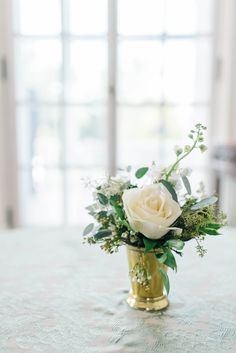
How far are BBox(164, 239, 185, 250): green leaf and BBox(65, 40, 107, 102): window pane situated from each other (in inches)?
77.9

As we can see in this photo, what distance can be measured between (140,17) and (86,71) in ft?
1.54

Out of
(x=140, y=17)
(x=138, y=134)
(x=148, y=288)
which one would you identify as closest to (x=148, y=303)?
(x=148, y=288)

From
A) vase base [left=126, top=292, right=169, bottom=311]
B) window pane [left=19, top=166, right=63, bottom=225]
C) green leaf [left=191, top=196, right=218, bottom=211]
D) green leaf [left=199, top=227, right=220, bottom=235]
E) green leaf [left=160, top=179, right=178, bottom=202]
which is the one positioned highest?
green leaf [left=160, top=179, right=178, bottom=202]

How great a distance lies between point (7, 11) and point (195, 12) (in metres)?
1.16

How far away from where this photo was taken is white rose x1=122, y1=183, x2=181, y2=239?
2.44ft

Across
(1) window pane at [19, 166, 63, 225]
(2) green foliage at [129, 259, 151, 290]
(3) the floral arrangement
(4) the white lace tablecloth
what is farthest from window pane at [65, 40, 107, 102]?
(2) green foliage at [129, 259, 151, 290]

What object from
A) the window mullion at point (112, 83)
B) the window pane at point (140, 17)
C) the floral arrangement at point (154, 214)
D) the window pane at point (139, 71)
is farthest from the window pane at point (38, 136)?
the floral arrangement at point (154, 214)

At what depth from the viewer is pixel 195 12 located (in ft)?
8.36

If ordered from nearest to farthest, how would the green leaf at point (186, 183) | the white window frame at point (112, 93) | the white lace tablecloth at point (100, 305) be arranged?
the white lace tablecloth at point (100, 305), the green leaf at point (186, 183), the white window frame at point (112, 93)

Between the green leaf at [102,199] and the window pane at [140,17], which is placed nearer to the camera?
the green leaf at [102,199]

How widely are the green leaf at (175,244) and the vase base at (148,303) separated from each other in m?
0.16

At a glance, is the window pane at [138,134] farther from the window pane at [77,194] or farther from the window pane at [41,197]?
the window pane at [41,197]

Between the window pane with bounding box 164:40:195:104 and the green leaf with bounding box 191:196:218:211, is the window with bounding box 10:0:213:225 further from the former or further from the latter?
the green leaf with bounding box 191:196:218:211

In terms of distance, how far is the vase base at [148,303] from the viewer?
0.85 meters
